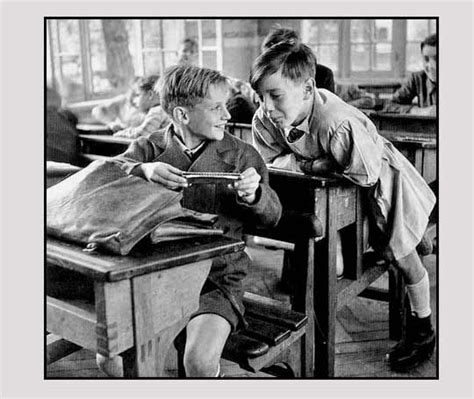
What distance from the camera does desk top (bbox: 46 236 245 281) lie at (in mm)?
1162

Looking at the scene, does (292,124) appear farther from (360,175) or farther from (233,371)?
(233,371)

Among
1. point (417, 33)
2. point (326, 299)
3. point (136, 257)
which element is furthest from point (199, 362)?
point (417, 33)

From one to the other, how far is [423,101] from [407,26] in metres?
0.85

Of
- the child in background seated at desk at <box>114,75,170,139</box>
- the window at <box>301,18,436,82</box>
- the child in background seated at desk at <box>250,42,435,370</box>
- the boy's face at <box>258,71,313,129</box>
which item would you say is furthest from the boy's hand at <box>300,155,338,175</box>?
the child in background seated at desk at <box>114,75,170,139</box>

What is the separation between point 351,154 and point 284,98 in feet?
0.74

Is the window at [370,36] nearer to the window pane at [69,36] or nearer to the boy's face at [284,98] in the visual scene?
the boy's face at [284,98]

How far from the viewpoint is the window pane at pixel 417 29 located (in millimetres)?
1727

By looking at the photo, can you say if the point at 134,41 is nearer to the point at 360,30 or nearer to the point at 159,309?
the point at 360,30

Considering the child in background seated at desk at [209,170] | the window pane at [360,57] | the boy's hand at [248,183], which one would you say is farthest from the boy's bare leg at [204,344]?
the window pane at [360,57]

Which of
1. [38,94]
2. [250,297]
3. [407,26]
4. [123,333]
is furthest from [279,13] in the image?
[123,333]

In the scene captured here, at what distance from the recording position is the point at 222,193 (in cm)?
151

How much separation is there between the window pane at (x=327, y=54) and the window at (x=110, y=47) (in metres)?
0.31

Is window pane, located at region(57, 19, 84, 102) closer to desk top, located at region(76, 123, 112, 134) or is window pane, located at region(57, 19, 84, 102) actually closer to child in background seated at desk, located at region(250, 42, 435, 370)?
desk top, located at region(76, 123, 112, 134)

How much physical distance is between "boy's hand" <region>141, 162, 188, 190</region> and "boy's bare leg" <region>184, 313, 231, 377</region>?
29 cm
